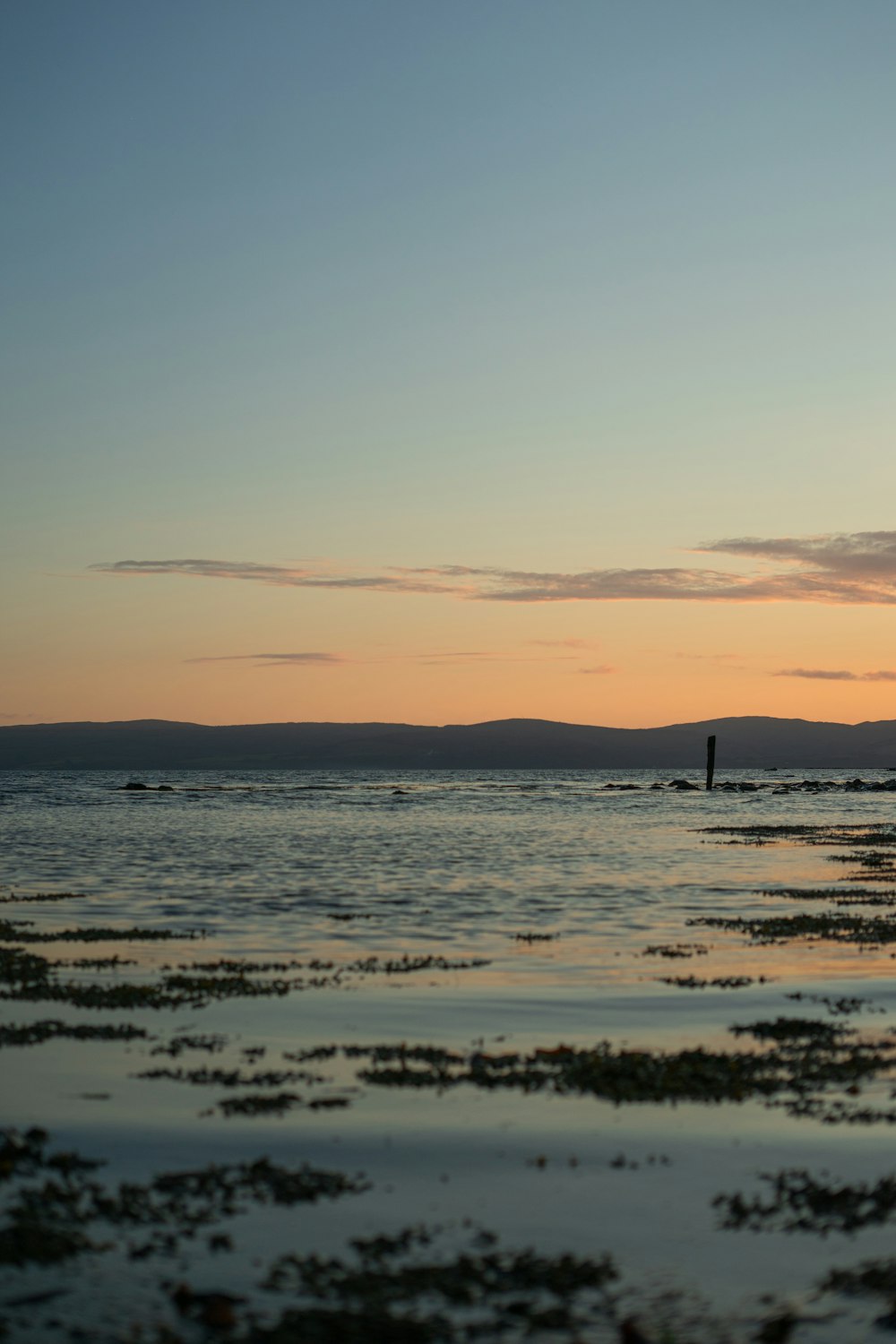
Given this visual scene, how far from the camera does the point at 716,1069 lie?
1248cm

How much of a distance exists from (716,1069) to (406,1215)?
5.04 m

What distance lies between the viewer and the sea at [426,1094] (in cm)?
738

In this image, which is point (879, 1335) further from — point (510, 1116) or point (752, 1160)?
point (510, 1116)

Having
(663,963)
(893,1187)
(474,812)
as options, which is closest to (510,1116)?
(893,1187)

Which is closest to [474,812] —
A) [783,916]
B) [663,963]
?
[783,916]

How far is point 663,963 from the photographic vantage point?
1956 cm

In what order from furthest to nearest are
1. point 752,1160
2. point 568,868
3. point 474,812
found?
point 474,812 < point 568,868 < point 752,1160

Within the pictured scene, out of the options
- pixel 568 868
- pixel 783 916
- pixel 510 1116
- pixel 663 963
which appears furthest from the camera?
pixel 568 868

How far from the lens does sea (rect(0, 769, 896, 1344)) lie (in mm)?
7375

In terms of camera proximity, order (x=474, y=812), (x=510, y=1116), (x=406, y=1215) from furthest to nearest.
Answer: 1. (x=474, y=812)
2. (x=510, y=1116)
3. (x=406, y=1215)

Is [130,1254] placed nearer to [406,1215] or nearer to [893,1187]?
[406,1215]

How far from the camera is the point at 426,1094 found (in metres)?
11.5

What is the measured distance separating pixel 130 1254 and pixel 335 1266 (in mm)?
1295

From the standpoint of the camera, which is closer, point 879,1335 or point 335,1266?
point 879,1335
